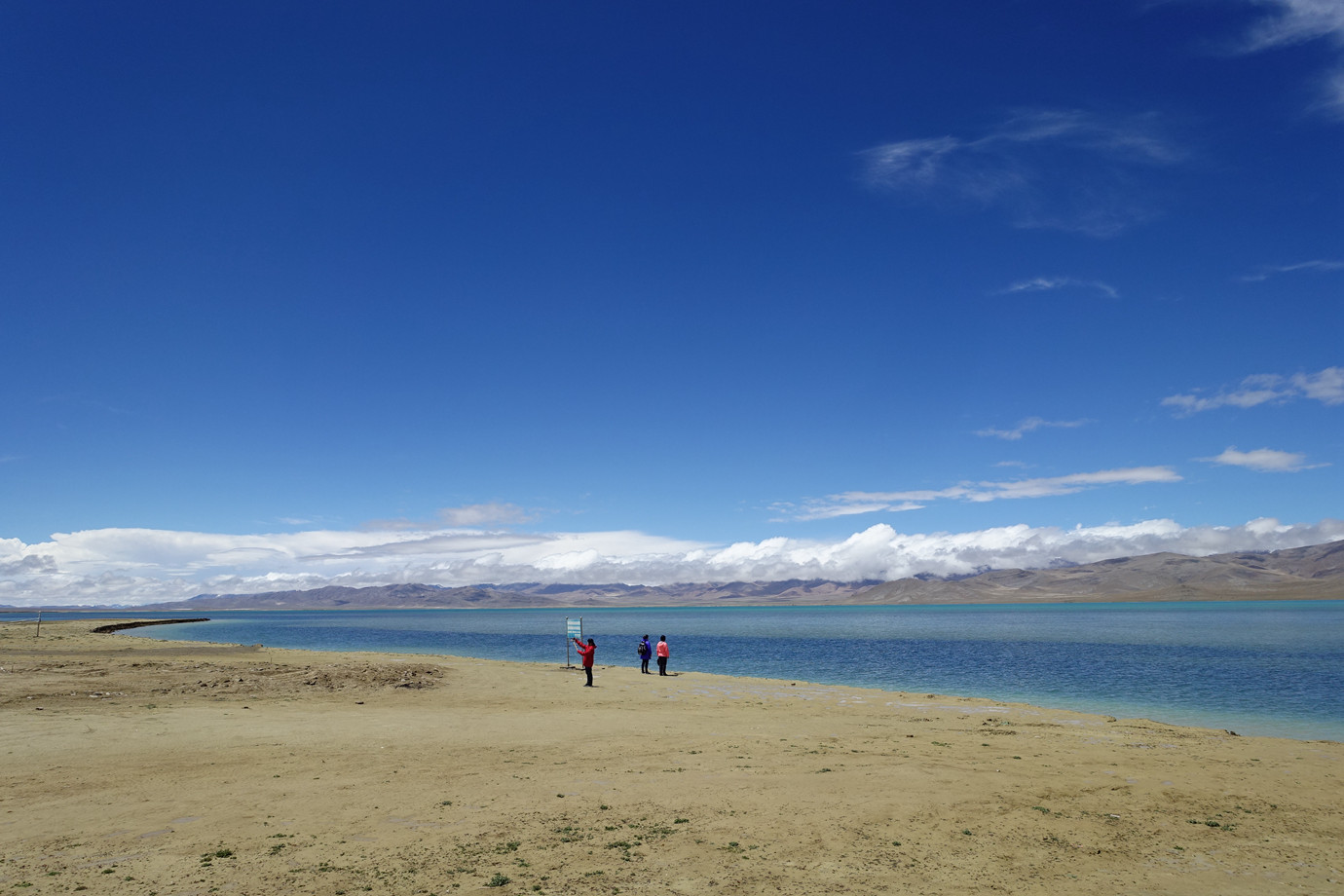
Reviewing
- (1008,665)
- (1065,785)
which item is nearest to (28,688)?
(1065,785)

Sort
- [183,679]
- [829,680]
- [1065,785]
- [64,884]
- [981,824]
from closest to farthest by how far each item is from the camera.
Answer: [64,884] → [981,824] → [1065,785] → [183,679] → [829,680]

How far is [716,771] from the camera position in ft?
50.0

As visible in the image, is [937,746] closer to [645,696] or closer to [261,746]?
[645,696]

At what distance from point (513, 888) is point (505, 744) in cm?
948

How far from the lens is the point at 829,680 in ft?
137

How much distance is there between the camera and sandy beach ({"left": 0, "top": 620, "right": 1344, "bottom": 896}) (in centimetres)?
972

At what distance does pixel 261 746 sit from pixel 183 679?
1533 centimetres

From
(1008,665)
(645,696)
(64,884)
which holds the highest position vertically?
(64,884)

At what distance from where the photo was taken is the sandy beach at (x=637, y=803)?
9719 millimetres

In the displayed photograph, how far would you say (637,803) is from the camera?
42.1 feet

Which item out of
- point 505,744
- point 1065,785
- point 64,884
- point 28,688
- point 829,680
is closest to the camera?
point 64,884

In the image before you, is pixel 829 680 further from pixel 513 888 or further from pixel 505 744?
pixel 513 888

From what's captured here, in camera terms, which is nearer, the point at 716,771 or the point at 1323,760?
the point at 716,771

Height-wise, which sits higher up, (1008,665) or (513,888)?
(513,888)
